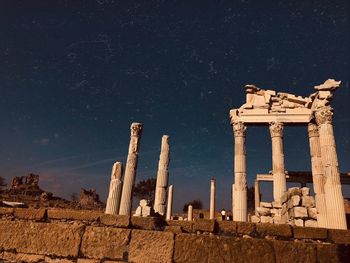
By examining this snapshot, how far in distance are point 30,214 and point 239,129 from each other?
16825 millimetres

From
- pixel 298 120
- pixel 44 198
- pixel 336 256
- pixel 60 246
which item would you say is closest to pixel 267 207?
pixel 298 120

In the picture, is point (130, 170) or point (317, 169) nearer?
point (130, 170)

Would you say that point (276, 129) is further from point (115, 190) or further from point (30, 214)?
point (30, 214)

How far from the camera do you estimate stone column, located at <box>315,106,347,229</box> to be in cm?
1412

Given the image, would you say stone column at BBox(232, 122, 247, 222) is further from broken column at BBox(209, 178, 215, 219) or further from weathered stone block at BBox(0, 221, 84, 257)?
weathered stone block at BBox(0, 221, 84, 257)

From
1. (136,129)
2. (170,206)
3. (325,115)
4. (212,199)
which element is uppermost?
(325,115)

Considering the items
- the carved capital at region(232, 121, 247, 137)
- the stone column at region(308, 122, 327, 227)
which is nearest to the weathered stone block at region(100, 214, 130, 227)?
the stone column at region(308, 122, 327, 227)

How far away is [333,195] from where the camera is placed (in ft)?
47.9

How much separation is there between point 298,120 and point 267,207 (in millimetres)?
7649

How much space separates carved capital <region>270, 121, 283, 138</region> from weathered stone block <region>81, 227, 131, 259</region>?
1734 cm

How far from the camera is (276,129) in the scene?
19812mm

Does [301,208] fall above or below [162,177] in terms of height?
below

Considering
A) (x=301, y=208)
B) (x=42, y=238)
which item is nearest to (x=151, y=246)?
(x=42, y=238)

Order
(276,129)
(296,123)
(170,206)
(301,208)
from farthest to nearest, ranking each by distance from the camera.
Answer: (170,206) < (296,123) < (276,129) < (301,208)
